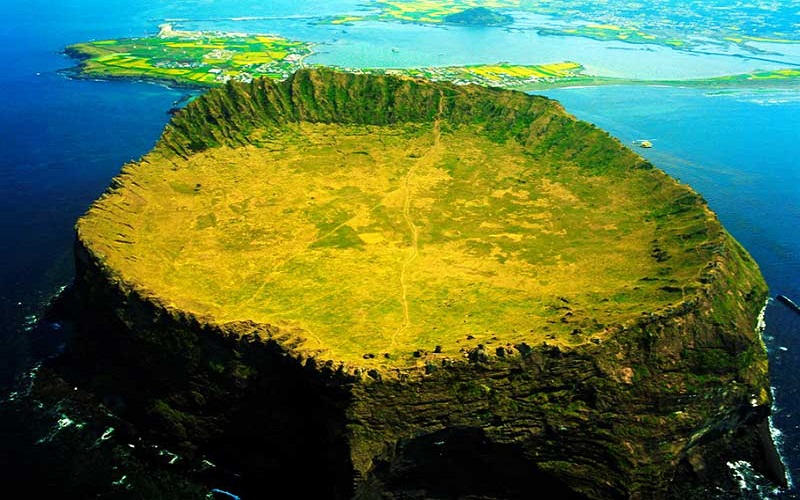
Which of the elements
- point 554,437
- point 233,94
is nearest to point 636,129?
point 233,94

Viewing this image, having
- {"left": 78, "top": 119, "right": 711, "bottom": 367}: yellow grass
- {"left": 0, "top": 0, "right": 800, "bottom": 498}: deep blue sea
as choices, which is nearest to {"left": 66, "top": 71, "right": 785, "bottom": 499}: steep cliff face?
{"left": 78, "top": 119, "right": 711, "bottom": 367}: yellow grass

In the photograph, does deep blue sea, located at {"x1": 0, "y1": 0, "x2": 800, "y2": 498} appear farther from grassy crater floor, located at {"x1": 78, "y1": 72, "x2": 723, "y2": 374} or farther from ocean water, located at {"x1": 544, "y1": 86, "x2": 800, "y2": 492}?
grassy crater floor, located at {"x1": 78, "y1": 72, "x2": 723, "y2": 374}

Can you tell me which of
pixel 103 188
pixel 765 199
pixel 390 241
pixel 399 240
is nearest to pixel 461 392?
pixel 390 241

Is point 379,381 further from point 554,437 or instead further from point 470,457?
point 554,437

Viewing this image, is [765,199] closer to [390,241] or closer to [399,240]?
[399,240]

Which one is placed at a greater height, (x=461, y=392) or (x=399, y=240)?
(x=461, y=392)

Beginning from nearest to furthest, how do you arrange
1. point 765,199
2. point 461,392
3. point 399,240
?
point 461,392, point 399,240, point 765,199
